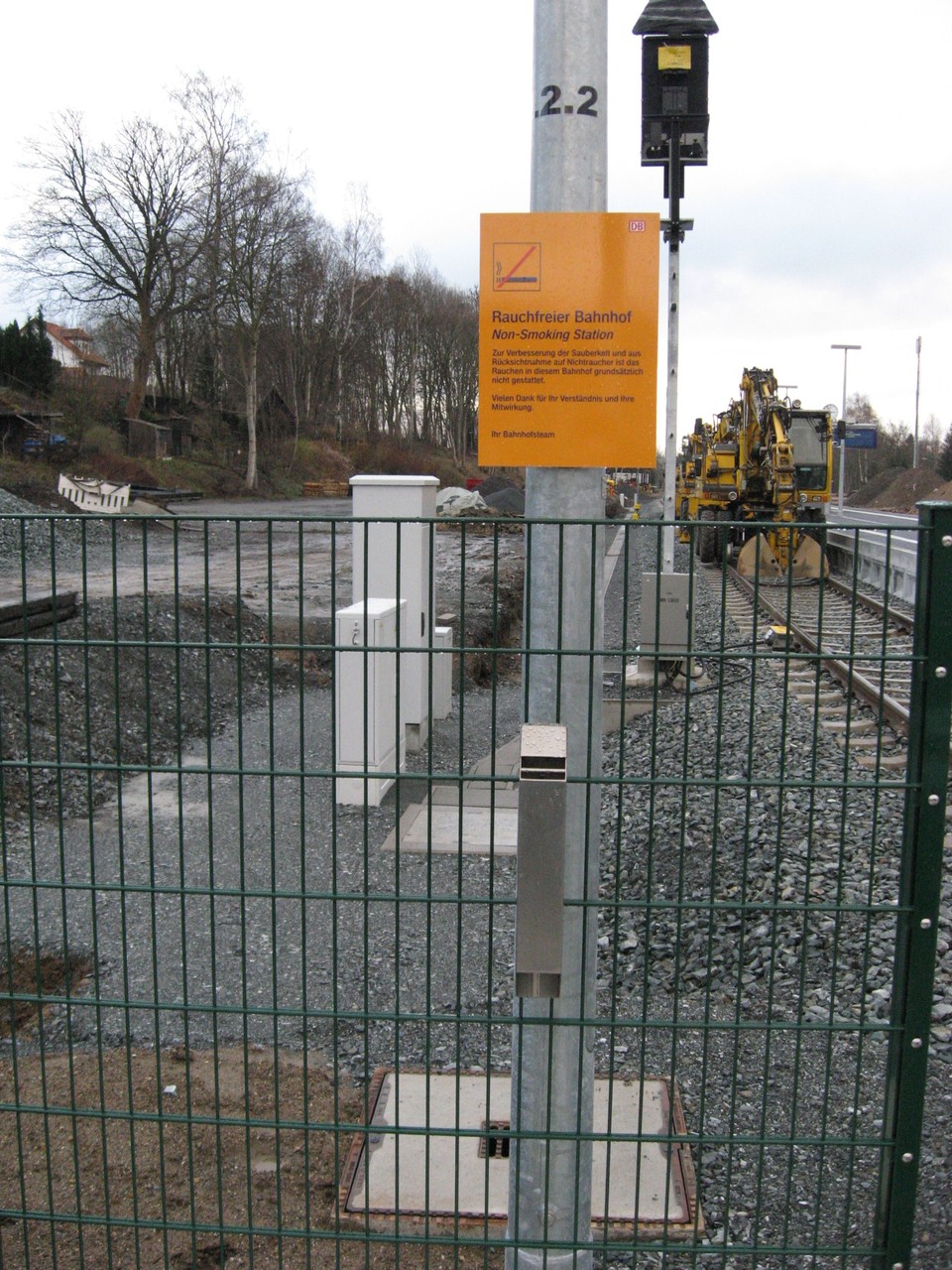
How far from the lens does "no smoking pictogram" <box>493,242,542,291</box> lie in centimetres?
281

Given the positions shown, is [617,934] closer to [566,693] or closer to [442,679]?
[566,693]

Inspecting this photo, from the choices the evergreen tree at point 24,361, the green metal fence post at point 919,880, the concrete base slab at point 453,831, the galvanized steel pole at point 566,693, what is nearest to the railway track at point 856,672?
the green metal fence post at point 919,880

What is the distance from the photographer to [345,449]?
67938 mm

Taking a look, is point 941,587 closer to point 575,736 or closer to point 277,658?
point 575,736

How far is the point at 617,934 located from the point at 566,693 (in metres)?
0.60

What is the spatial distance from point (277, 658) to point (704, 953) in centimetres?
982

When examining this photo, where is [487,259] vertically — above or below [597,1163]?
above

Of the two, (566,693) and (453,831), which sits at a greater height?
(566,693)

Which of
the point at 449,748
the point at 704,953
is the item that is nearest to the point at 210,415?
the point at 449,748

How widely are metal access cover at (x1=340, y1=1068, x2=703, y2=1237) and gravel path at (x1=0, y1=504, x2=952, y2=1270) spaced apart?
124mm

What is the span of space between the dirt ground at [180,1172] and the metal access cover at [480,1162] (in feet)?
0.35

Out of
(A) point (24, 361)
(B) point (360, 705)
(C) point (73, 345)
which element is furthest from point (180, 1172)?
(C) point (73, 345)

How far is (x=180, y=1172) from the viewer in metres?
3.93

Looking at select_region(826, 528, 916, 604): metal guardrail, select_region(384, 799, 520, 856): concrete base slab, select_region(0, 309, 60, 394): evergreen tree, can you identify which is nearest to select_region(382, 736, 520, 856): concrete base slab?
select_region(384, 799, 520, 856): concrete base slab
